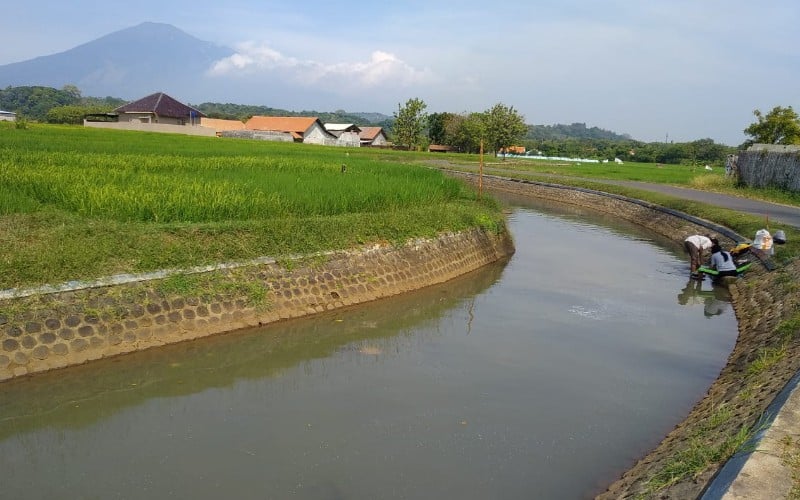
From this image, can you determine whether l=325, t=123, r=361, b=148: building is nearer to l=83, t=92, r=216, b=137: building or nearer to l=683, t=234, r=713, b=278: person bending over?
l=83, t=92, r=216, b=137: building

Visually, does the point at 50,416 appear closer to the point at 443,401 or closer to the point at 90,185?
the point at 443,401

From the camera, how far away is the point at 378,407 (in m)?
5.30

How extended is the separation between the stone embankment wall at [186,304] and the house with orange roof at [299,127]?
45751mm

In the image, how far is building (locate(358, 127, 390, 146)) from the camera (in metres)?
65.5

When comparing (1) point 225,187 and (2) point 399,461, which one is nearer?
(2) point 399,461

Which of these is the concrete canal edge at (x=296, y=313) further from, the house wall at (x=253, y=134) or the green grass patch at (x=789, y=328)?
the house wall at (x=253, y=134)

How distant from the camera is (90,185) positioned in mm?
8633

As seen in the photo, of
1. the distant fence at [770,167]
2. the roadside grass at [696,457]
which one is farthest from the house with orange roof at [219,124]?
the roadside grass at [696,457]

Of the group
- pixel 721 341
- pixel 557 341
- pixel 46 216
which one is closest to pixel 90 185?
pixel 46 216

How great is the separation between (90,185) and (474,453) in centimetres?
699

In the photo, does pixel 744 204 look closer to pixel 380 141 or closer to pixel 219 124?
pixel 219 124

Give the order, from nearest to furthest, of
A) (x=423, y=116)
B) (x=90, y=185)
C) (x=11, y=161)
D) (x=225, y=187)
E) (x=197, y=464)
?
(x=197, y=464)
(x=90, y=185)
(x=225, y=187)
(x=11, y=161)
(x=423, y=116)

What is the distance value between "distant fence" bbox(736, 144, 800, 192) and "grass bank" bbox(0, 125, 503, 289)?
12.9m

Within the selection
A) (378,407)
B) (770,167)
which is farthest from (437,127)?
(378,407)
